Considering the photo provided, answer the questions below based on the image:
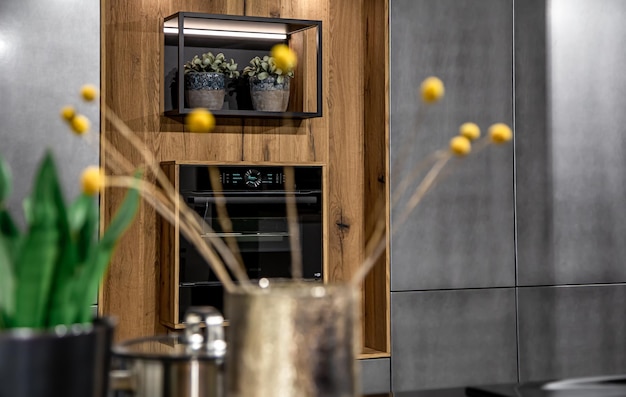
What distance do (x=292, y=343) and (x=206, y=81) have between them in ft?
8.69

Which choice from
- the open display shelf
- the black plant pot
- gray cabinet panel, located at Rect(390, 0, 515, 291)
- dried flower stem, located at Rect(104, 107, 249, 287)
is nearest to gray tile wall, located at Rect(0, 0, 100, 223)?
dried flower stem, located at Rect(104, 107, 249, 287)

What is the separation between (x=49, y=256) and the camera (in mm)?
979

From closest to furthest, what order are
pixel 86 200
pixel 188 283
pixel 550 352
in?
pixel 86 200 < pixel 188 283 < pixel 550 352

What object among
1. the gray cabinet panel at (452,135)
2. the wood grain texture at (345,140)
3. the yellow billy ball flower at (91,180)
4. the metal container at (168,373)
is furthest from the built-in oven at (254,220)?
the yellow billy ball flower at (91,180)

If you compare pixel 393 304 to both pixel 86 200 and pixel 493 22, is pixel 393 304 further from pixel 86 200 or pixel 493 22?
pixel 86 200

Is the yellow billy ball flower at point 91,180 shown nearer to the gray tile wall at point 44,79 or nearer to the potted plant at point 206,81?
the gray tile wall at point 44,79

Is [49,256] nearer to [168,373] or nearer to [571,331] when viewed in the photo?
[168,373]

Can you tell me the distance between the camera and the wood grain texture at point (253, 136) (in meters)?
3.53

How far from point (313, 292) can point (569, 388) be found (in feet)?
2.45

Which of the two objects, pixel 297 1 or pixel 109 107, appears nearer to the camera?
pixel 109 107

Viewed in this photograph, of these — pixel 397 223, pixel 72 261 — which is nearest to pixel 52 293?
pixel 72 261

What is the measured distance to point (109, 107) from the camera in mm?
3518

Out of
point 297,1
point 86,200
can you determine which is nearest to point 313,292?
point 86,200

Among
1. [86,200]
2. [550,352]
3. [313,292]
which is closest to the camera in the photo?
[313,292]
